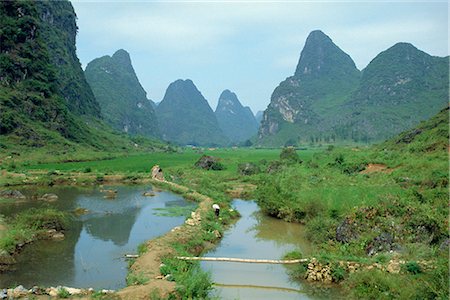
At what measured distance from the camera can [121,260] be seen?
1142 cm

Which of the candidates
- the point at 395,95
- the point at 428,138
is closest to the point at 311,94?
the point at 395,95

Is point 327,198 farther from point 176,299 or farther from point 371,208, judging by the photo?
point 176,299

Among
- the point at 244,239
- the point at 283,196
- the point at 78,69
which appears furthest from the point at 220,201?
the point at 78,69

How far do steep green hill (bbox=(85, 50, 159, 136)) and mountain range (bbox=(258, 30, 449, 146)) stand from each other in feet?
162

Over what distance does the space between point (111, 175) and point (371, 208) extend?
22.5 m

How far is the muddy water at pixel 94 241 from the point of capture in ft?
32.2

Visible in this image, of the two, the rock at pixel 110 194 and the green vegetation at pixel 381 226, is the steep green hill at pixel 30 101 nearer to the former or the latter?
the rock at pixel 110 194

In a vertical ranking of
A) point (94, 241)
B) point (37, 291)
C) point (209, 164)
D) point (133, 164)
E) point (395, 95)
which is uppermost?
point (395, 95)

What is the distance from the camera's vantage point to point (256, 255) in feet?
41.3

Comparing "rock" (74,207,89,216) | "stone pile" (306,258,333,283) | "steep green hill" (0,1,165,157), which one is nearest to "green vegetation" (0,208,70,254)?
"rock" (74,207,89,216)

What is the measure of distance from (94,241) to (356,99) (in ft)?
462

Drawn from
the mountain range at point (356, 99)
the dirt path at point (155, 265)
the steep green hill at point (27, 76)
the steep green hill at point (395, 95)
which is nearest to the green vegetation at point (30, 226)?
the dirt path at point (155, 265)

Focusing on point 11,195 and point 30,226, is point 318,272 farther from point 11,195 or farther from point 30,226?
point 11,195

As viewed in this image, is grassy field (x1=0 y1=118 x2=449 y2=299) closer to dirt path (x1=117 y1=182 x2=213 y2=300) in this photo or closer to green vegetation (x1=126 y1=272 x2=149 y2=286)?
dirt path (x1=117 y1=182 x2=213 y2=300)
